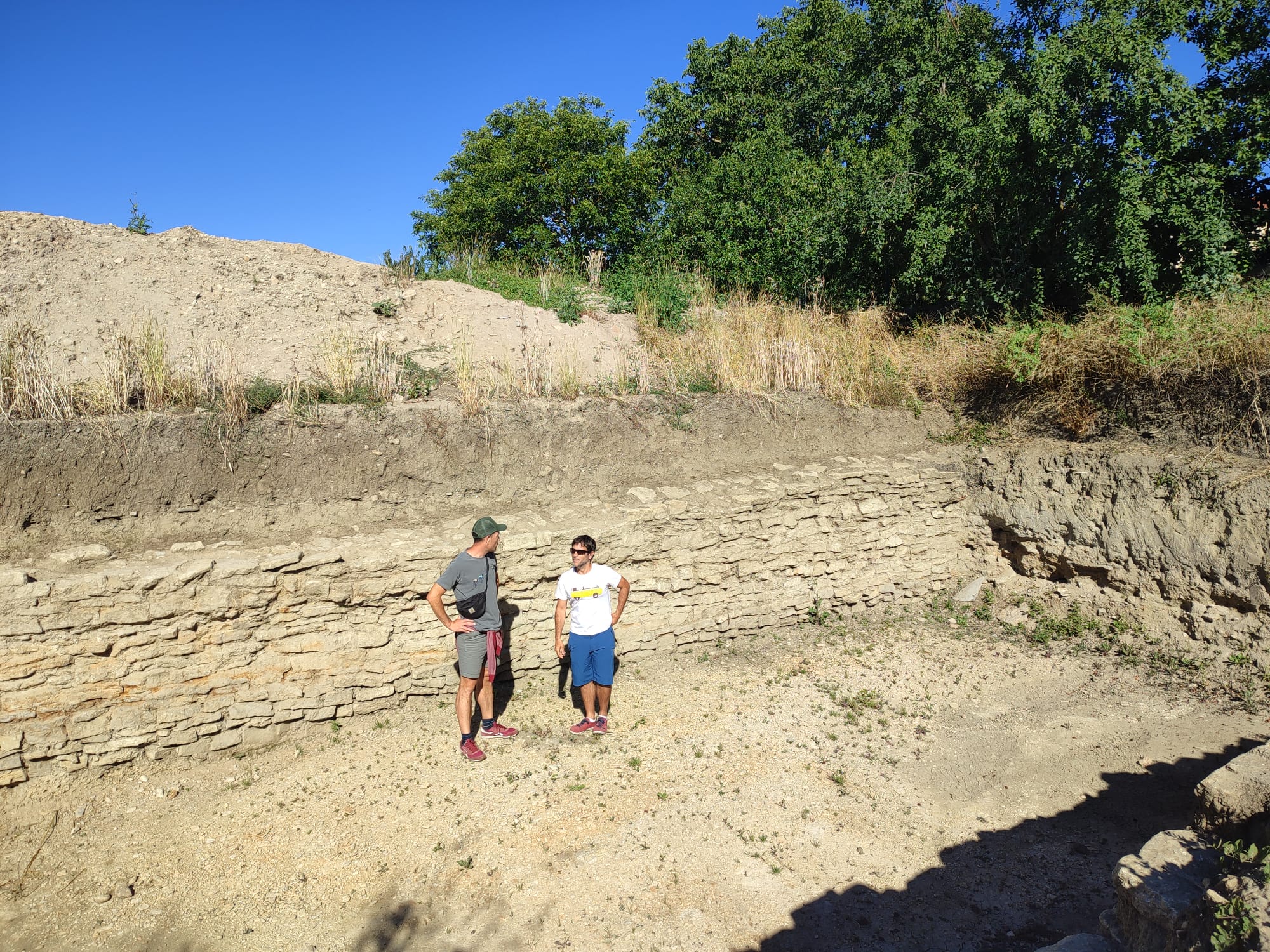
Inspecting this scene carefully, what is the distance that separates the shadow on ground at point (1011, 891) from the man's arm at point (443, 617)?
286cm

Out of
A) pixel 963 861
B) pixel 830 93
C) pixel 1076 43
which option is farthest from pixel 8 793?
pixel 830 93

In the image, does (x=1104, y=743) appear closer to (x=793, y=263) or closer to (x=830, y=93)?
(x=793, y=263)

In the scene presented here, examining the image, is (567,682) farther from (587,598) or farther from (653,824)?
(653,824)

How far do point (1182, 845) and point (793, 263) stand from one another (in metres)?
10.8

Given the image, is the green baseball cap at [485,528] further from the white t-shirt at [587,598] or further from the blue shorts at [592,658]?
the blue shorts at [592,658]

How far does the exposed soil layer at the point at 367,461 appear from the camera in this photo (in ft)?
20.7

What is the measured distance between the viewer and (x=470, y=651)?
19.1 ft

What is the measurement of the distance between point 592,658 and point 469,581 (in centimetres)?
122

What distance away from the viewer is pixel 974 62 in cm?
1163

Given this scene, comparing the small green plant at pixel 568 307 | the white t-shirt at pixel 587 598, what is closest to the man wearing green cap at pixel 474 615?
the white t-shirt at pixel 587 598

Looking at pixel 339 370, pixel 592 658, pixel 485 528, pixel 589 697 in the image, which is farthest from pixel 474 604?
pixel 339 370

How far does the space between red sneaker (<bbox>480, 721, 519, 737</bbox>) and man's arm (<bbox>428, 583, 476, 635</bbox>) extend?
3.00ft

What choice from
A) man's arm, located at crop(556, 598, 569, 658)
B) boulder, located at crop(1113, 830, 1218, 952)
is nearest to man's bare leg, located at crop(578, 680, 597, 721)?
man's arm, located at crop(556, 598, 569, 658)

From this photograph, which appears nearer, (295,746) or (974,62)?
(295,746)
